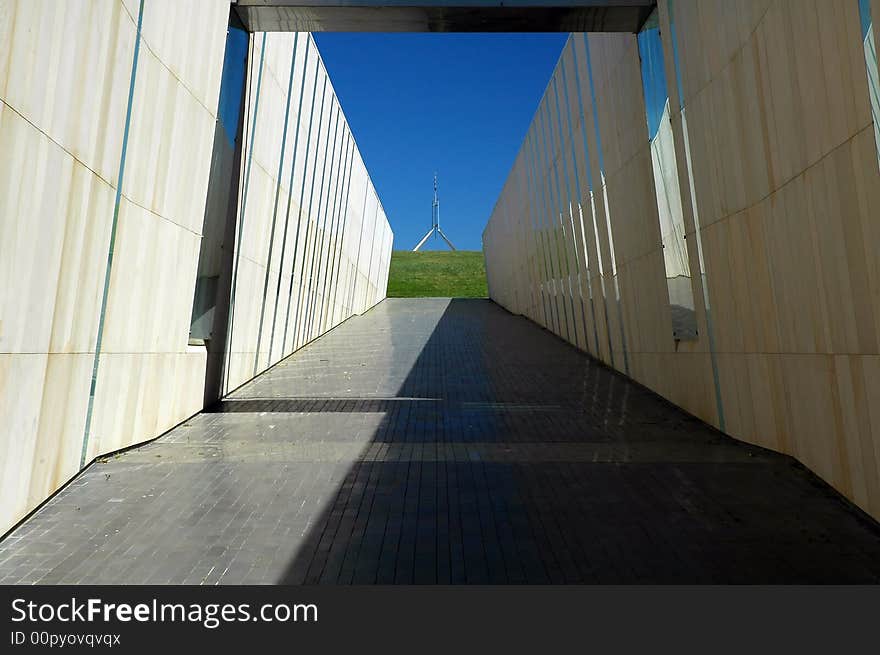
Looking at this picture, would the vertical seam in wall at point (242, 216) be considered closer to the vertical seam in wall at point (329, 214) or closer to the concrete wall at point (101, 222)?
the concrete wall at point (101, 222)

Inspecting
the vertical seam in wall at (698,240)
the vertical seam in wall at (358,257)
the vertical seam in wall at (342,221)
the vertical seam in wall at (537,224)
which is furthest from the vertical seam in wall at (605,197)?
the vertical seam in wall at (358,257)

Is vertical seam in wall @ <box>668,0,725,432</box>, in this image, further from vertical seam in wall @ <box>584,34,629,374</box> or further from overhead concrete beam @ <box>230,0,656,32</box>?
vertical seam in wall @ <box>584,34,629,374</box>

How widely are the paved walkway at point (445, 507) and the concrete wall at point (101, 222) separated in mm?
606

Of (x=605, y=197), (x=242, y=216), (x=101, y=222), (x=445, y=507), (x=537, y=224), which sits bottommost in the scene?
(x=445, y=507)

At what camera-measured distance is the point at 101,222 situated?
22.0ft

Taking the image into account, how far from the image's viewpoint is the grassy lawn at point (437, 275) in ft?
183

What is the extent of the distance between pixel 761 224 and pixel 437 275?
56.4 m

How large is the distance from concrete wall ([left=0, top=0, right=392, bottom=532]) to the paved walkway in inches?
23.9

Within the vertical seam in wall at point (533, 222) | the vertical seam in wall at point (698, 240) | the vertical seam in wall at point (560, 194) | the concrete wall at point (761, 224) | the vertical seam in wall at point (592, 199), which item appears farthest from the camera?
the vertical seam in wall at point (533, 222)

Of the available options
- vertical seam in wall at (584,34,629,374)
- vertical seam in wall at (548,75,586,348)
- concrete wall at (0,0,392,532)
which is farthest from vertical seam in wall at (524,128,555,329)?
concrete wall at (0,0,392,532)

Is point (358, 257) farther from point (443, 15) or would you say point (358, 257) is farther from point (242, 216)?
point (443, 15)

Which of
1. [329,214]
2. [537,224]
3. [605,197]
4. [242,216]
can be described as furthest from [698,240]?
[329,214]
